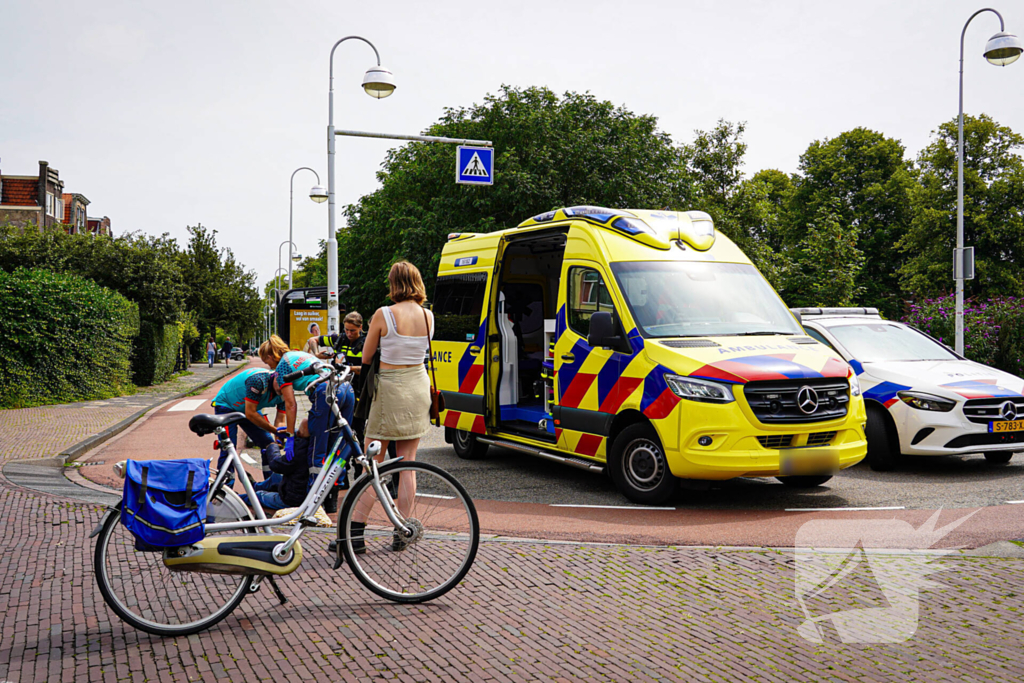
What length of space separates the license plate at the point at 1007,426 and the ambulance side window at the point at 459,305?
5572 millimetres

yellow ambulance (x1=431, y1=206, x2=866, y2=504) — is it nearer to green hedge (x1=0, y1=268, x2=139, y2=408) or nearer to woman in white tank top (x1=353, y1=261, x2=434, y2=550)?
woman in white tank top (x1=353, y1=261, x2=434, y2=550)

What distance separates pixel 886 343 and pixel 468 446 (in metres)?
5.18

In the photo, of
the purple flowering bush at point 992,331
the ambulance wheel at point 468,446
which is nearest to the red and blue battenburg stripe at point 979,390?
the ambulance wheel at point 468,446

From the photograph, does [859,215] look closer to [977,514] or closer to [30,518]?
[977,514]

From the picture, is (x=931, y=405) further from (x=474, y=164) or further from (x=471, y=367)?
(x=474, y=164)

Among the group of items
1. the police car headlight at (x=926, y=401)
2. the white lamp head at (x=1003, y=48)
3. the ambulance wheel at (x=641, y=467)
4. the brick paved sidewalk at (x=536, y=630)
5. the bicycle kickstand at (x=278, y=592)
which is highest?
the white lamp head at (x=1003, y=48)

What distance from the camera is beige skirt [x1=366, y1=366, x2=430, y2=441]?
5371 millimetres

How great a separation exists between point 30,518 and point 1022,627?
697 centimetres

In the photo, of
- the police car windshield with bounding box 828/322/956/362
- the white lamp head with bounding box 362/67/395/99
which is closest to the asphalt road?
the police car windshield with bounding box 828/322/956/362

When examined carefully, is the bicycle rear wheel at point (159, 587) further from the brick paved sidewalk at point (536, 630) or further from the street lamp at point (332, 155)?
the street lamp at point (332, 155)

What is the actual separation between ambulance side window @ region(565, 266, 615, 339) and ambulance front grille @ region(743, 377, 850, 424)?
173 cm

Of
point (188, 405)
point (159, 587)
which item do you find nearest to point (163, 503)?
point (159, 587)

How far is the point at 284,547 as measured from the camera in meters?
4.40

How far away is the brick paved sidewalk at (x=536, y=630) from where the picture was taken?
3.75 metres
